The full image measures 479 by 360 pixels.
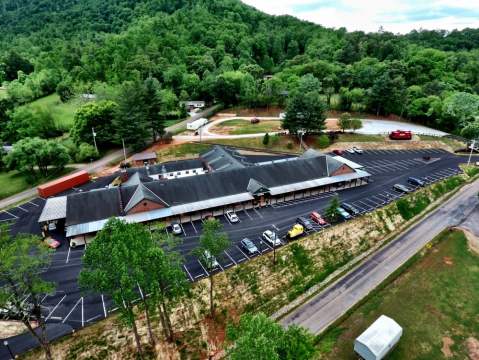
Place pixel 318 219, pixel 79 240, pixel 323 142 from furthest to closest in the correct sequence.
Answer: pixel 323 142 < pixel 318 219 < pixel 79 240

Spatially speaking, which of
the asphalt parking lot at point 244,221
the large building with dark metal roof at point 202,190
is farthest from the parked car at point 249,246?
the large building with dark metal roof at point 202,190

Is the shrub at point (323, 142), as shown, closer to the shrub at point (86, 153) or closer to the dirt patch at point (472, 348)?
the dirt patch at point (472, 348)

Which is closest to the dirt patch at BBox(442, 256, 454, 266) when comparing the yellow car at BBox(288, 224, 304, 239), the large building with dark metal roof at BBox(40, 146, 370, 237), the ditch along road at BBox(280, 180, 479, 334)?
the ditch along road at BBox(280, 180, 479, 334)

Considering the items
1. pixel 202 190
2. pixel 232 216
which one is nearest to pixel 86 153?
pixel 202 190

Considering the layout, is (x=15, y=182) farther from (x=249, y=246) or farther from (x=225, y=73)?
(x=225, y=73)

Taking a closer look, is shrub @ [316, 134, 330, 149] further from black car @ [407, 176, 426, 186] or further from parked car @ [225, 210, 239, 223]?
parked car @ [225, 210, 239, 223]
